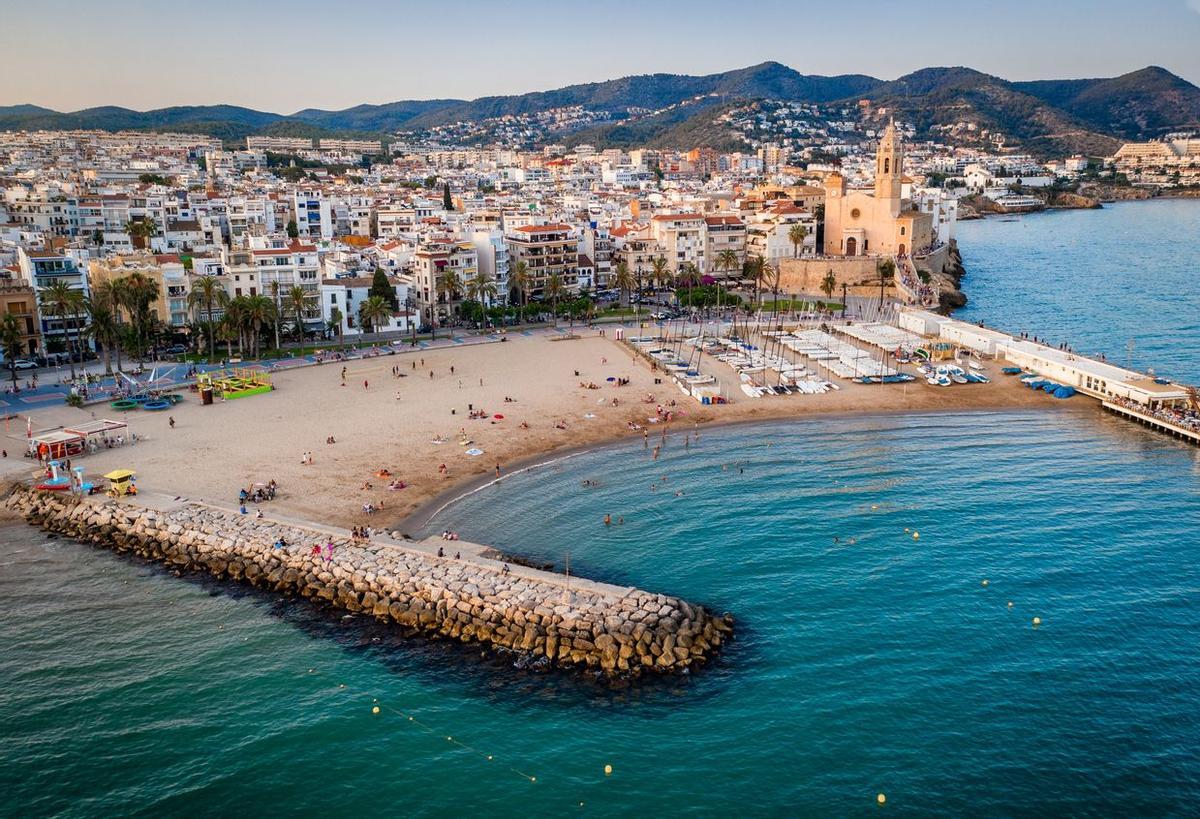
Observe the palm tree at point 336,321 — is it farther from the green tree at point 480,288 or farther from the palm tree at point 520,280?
the palm tree at point 520,280

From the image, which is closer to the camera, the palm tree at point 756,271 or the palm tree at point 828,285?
the palm tree at point 828,285

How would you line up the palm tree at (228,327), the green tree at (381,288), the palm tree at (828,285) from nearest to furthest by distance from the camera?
1. the palm tree at (228,327)
2. the green tree at (381,288)
3. the palm tree at (828,285)

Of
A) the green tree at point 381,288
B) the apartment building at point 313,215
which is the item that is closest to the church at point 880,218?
the green tree at point 381,288

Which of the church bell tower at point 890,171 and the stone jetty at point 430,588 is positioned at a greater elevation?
the church bell tower at point 890,171

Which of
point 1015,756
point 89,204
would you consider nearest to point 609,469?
point 1015,756

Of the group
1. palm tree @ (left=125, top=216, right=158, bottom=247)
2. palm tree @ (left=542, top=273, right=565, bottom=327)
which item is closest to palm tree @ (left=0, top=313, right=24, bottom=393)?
palm tree @ (left=125, top=216, right=158, bottom=247)

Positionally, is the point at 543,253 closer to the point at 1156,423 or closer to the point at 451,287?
the point at 451,287

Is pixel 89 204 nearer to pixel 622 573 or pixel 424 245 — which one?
pixel 424 245
